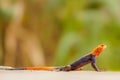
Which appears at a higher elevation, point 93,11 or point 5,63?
point 93,11

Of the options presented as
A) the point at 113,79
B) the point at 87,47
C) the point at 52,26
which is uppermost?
the point at 52,26

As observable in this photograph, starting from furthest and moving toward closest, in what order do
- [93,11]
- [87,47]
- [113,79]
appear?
[93,11] < [87,47] < [113,79]

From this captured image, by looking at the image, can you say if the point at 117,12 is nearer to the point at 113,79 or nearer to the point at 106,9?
the point at 106,9

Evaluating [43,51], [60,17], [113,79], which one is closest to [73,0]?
[60,17]

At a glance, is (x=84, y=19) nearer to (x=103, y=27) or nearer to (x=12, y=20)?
(x=103, y=27)

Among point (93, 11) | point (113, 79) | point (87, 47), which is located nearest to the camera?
point (113, 79)

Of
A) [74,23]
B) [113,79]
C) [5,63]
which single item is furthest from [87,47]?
[113,79]

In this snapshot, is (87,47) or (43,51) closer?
(87,47)
